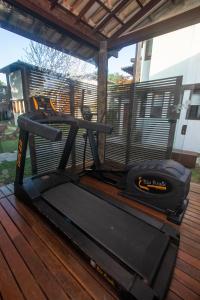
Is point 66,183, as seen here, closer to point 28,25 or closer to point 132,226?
point 132,226

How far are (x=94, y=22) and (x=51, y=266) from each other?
12.1 ft

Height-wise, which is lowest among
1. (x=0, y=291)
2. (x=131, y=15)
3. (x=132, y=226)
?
(x=0, y=291)

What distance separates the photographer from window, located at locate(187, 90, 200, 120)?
3758 millimetres

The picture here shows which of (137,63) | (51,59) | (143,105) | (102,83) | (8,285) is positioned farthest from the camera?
(137,63)

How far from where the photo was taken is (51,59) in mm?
2820

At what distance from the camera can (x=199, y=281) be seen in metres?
1.32

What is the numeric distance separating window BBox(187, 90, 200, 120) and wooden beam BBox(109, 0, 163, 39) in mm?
1921

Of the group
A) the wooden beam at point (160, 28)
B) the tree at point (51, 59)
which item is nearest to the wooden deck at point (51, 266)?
the tree at point (51, 59)

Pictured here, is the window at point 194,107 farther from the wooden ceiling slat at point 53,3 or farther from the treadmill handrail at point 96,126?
the wooden ceiling slat at point 53,3

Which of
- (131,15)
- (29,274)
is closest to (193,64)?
(131,15)

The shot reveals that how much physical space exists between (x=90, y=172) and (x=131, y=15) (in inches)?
121

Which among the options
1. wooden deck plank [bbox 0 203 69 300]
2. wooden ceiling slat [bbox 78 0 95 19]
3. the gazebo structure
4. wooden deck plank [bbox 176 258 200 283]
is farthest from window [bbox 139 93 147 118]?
wooden deck plank [bbox 0 203 69 300]

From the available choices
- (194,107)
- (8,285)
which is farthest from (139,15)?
(8,285)

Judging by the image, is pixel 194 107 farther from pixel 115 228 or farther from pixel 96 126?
pixel 115 228
